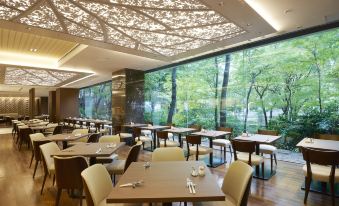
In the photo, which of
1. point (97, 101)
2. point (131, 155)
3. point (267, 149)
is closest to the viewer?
point (131, 155)

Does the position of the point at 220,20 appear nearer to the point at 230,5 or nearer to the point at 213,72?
the point at 230,5

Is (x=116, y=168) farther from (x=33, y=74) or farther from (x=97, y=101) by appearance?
(x=97, y=101)

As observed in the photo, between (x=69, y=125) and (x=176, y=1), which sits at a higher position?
(x=176, y=1)

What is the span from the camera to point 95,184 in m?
2.05

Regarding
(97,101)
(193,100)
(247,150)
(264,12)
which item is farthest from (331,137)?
(97,101)

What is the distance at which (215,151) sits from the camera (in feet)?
21.2

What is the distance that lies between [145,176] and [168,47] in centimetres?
392

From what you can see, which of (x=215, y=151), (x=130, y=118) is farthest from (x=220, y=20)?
(x=130, y=118)

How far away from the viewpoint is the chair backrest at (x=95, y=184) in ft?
6.20

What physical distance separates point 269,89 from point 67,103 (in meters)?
13.9

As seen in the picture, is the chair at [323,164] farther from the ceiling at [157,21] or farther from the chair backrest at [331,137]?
the ceiling at [157,21]

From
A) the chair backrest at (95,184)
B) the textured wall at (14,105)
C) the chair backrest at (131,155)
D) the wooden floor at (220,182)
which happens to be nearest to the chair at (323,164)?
the wooden floor at (220,182)

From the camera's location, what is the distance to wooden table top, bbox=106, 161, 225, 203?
5.20 ft

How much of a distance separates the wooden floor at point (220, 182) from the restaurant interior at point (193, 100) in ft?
0.10
